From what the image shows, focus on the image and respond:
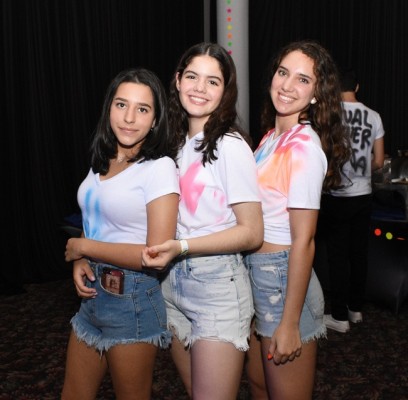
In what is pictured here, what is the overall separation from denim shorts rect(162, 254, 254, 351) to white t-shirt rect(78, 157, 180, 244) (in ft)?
0.52

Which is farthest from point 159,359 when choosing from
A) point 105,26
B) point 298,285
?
point 105,26

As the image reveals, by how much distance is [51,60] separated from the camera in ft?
14.6

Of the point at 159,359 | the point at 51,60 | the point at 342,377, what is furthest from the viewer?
the point at 51,60

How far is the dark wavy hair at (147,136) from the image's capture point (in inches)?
59.9

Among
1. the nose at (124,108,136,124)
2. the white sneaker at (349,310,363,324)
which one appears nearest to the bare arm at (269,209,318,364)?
the nose at (124,108,136,124)

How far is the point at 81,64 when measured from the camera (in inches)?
181

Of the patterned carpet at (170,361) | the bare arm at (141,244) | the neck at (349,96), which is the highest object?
the neck at (349,96)

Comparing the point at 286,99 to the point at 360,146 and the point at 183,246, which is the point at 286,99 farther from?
the point at 360,146

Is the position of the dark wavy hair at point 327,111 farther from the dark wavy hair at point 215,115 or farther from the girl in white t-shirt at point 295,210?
the dark wavy hair at point 215,115

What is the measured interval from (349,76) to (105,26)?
94.1 inches

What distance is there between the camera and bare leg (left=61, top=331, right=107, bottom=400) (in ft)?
5.15

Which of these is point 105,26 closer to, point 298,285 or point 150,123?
point 150,123

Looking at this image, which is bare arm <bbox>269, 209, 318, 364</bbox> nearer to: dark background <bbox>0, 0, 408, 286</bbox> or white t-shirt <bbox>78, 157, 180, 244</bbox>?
white t-shirt <bbox>78, 157, 180, 244</bbox>

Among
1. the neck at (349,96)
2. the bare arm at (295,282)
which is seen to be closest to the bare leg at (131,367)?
the bare arm at (295,282)
